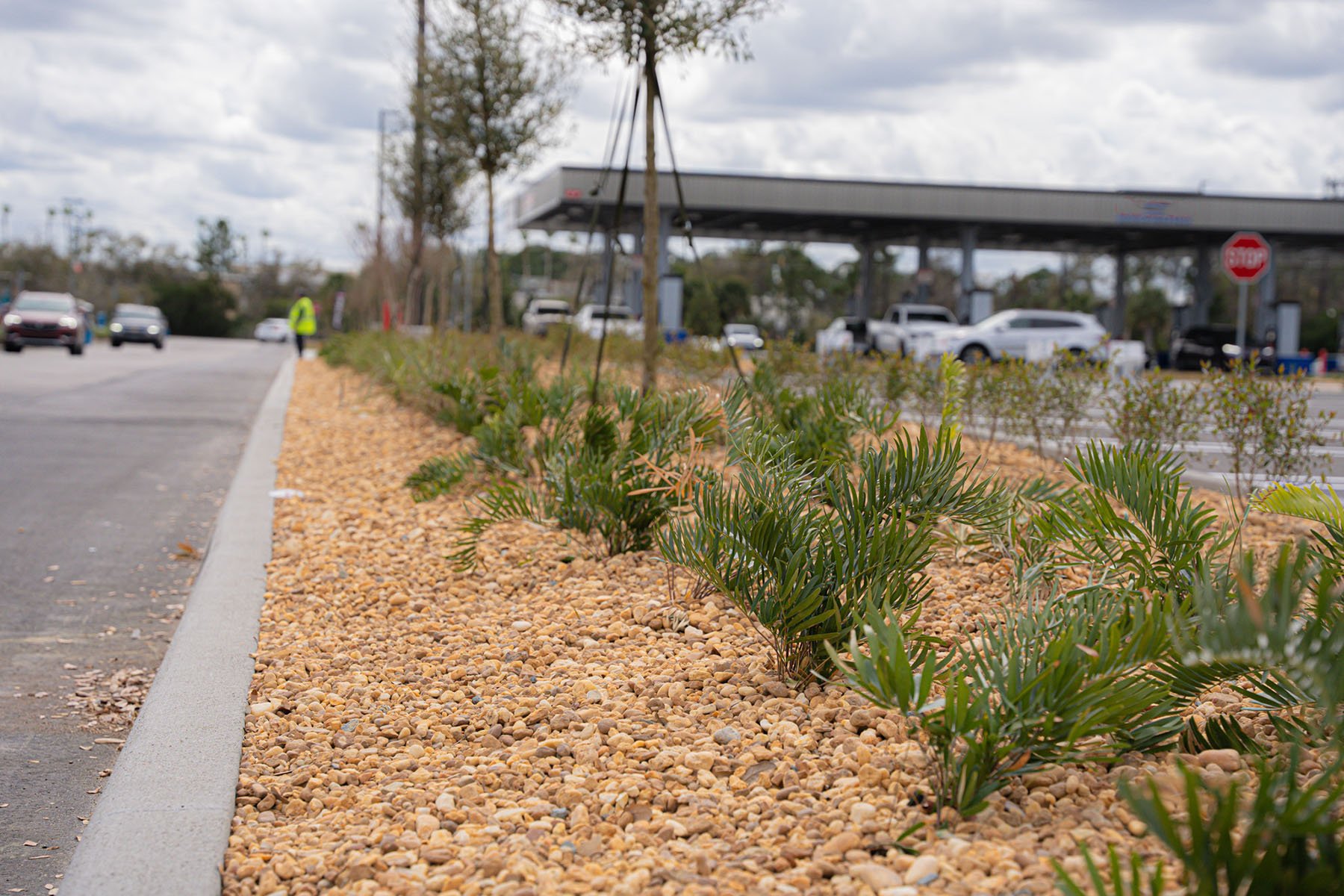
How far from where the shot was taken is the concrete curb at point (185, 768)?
107 inches

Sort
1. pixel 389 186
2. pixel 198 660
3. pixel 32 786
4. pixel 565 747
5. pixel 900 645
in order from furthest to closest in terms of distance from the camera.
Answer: pixel 389 186 < pixel 198 660 < pixel 32 786 < pixel 565 747 < pixel 900 645

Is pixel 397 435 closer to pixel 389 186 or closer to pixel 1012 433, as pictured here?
pixel 1012 433

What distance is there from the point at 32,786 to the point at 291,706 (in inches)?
29.4

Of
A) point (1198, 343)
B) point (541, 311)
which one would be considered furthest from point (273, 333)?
point (1198, 343)

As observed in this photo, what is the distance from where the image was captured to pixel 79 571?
636cm

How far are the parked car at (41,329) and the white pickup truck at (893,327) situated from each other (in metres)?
19.4

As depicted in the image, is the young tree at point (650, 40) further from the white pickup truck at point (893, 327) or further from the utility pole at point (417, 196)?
the white pickup truck at point (893, 327)

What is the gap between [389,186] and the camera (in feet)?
87.2

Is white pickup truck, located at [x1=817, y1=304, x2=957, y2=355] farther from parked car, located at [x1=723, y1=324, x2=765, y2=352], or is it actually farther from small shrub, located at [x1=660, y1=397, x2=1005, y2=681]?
small shrub, located at [x1=660, y1=397, x2=1005, y2=681]

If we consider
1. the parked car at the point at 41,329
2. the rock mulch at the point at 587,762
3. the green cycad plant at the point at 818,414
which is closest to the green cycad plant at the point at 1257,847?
the rock mulch at the point at 587,762

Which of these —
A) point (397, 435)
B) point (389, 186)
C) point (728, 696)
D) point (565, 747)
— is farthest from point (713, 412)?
Result: point (389, 186)

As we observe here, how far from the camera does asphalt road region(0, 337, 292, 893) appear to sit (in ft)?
11.6

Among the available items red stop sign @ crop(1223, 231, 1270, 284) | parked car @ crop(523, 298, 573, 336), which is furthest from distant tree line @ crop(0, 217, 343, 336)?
red stop sign @ crop(1223, 231, 1270, 284)

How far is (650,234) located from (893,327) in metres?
22.6
